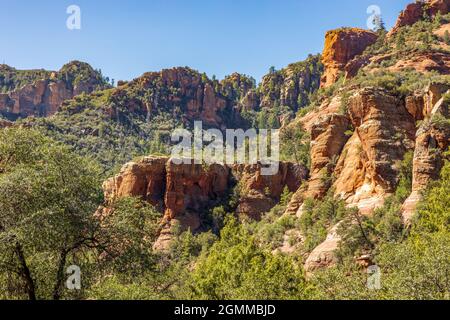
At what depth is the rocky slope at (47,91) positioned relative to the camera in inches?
5896

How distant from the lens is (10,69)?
179 m

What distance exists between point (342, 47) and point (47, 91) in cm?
10127

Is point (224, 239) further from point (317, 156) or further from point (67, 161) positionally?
point (67, 161)

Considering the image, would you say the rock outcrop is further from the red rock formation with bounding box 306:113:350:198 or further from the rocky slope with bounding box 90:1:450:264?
the red rock formation with bounding box 306:113:350:198

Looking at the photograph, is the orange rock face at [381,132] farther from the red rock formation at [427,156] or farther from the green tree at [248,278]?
the green tree at [248,278]

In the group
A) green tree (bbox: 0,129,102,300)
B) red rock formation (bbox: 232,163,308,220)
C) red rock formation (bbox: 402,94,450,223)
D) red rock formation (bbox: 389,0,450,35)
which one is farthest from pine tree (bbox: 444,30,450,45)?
green tree (bbox: 0,129,102,300)

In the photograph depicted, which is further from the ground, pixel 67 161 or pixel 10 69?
pixel 10 69

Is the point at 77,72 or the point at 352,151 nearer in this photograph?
the point at 352,151

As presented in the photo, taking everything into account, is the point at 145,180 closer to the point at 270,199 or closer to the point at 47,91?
the point at 270,199

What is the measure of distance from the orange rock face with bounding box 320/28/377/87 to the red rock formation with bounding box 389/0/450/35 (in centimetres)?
605

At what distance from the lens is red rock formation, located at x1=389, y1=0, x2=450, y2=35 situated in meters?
90.2

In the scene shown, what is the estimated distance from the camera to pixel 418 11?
9075 centimetres
